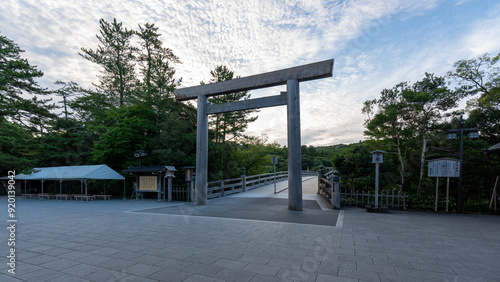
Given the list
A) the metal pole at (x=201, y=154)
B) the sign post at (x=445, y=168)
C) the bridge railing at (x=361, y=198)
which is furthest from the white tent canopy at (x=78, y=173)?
the sign post at (x=445, y=168)

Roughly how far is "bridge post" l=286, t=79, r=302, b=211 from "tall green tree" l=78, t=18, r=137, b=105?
1650cm

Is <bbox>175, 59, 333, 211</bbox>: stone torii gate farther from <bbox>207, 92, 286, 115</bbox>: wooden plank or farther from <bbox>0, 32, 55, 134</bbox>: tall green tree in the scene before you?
<bbox>0, 32, 55, 134</bbox>: tall green tree

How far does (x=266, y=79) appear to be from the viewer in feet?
30.3

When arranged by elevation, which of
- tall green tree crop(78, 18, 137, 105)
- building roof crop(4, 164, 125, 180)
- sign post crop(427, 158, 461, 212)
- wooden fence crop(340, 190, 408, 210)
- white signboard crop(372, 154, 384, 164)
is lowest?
wooden fence crop(340, 190, 408, 210)

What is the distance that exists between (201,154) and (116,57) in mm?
15954

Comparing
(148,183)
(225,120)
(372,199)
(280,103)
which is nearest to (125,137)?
(148,183)

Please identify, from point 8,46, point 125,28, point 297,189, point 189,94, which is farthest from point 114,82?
point 297,189

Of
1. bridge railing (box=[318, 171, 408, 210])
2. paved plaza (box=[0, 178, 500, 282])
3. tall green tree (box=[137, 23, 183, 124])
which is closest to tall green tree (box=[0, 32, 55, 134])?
tall green tree (box=[137, 23, 183, 124])

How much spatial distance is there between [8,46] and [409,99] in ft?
89.3

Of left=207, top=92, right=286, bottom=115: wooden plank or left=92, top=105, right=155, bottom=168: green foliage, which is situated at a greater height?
left=207, top=92, right=286, bottom=115: wooden plank

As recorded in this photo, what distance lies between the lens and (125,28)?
19938 mm

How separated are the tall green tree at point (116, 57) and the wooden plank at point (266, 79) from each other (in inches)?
468

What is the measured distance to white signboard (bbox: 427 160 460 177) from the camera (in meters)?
8.49

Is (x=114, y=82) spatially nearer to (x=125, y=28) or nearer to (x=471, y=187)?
(x=125, y=28)
